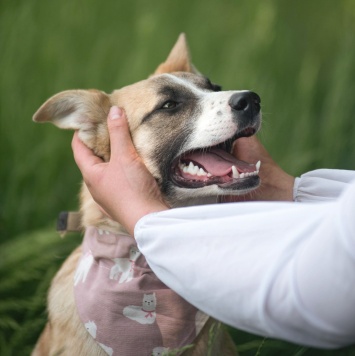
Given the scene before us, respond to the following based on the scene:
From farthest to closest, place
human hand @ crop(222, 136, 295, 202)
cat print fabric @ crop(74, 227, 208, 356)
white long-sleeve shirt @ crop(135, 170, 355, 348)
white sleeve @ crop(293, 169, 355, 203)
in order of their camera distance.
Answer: human hand @ crop(222, 136, 295, 202) < cat print fabric @ crop(74, 227, 208, 356) < white sleeve @ crop(293, 169, 355, 203) < white long-sleeve shirt @ crop(135, 170, 355, 348)

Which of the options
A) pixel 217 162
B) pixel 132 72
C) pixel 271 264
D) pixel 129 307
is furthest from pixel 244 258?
pixel 132 72

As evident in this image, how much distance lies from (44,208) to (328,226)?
2593 millimetres

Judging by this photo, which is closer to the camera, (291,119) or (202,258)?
(202,258)

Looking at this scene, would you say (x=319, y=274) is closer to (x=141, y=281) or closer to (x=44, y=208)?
(x=141, y=281)

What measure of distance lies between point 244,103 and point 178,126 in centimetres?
31

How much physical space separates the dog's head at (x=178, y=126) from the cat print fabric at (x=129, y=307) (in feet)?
1.00

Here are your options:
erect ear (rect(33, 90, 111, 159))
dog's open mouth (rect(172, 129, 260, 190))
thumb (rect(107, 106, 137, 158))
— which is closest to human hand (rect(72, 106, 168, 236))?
thumb (rect(107, 106, 137, 158))

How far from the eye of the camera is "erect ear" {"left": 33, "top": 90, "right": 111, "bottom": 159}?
242 cm

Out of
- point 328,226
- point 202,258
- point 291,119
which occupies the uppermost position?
point 328,226

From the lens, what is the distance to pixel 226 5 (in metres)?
4.93

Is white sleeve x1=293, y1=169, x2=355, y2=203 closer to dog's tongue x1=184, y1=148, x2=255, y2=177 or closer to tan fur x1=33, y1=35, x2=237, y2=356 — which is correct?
dog's tongue x1=184, y1=148, x2=255, y2=177

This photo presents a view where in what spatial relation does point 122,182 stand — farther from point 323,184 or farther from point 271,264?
point 271,264

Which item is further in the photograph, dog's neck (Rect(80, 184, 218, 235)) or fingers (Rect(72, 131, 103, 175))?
dog's neck (Rect(80, 184, 218, 235))

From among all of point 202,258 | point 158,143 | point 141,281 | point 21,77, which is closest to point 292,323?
point 202,258
